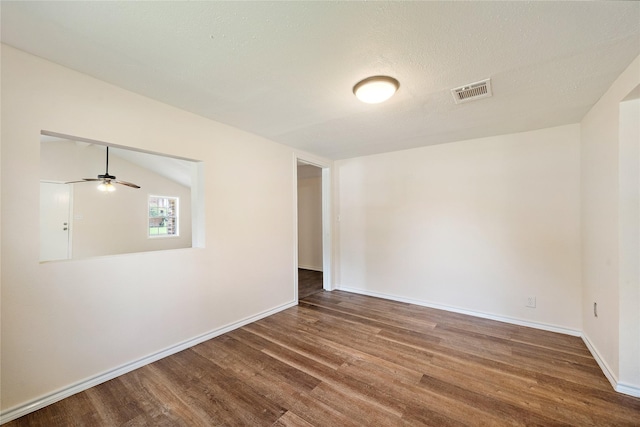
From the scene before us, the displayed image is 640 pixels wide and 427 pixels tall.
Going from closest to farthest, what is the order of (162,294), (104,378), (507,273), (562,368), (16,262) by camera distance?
1. (16,262)
2. (104,378)
3. (562,368)
4. (162,294)
5. (507,273)

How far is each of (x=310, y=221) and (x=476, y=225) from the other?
3922mm

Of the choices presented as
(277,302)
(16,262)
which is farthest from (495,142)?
(16,262)

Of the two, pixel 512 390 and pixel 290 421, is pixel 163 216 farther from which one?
pixel 512 390

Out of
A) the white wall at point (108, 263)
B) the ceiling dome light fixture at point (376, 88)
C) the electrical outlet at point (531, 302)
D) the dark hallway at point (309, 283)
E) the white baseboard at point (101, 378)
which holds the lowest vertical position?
the dark hallway at point (309, 283)

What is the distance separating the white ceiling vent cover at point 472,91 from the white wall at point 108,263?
7.32 feet

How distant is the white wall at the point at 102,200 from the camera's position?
5.07 meters

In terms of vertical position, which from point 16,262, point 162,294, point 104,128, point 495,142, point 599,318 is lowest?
point 599,318

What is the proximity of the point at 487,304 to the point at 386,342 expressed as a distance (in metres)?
1.58

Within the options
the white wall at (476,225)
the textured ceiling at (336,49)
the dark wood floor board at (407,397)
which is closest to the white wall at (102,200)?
the textured ceiling at (336,49)

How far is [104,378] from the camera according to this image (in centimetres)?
185

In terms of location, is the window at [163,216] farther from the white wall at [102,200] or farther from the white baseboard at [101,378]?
the white baseboard at [101,378]

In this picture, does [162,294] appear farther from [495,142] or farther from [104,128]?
[495,142]

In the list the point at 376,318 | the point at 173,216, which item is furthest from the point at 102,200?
the point at 376,318

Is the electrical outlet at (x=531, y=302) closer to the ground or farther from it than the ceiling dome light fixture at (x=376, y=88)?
closer to the ground
